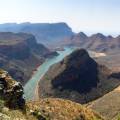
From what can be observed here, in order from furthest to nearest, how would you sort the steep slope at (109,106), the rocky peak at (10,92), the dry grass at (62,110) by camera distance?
the steep slope at (109,106) < the dry grass at (62,110) < the rocky peak at (10,92)

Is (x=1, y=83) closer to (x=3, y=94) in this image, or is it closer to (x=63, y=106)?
(x=3, y=94)

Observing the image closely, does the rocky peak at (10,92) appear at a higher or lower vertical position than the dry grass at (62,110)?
higher

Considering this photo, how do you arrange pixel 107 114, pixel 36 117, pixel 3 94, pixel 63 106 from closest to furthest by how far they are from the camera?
pixel 3 94, pixel 36 117, pixel 63 106, pixel 107 114

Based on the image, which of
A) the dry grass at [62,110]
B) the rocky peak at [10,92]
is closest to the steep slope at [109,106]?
the dry grass at [62,110]

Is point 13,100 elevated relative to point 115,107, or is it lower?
elevated

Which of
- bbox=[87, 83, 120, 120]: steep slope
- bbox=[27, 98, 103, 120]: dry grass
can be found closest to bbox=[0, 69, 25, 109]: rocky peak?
bbox=[27, 98, 103, 120]: dry grass

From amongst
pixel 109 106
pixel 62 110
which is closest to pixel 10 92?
pixel 62 110


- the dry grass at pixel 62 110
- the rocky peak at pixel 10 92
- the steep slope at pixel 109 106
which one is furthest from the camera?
the steep slope at pixel 109 106

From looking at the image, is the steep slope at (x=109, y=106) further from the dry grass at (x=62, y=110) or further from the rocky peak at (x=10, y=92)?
the rocky peak at (x=10, y=92)

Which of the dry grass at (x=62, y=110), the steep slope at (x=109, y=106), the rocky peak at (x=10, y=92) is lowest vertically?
the steep slope at (x=109, y=106)

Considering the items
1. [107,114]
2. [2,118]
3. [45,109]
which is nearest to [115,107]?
[107,114]
